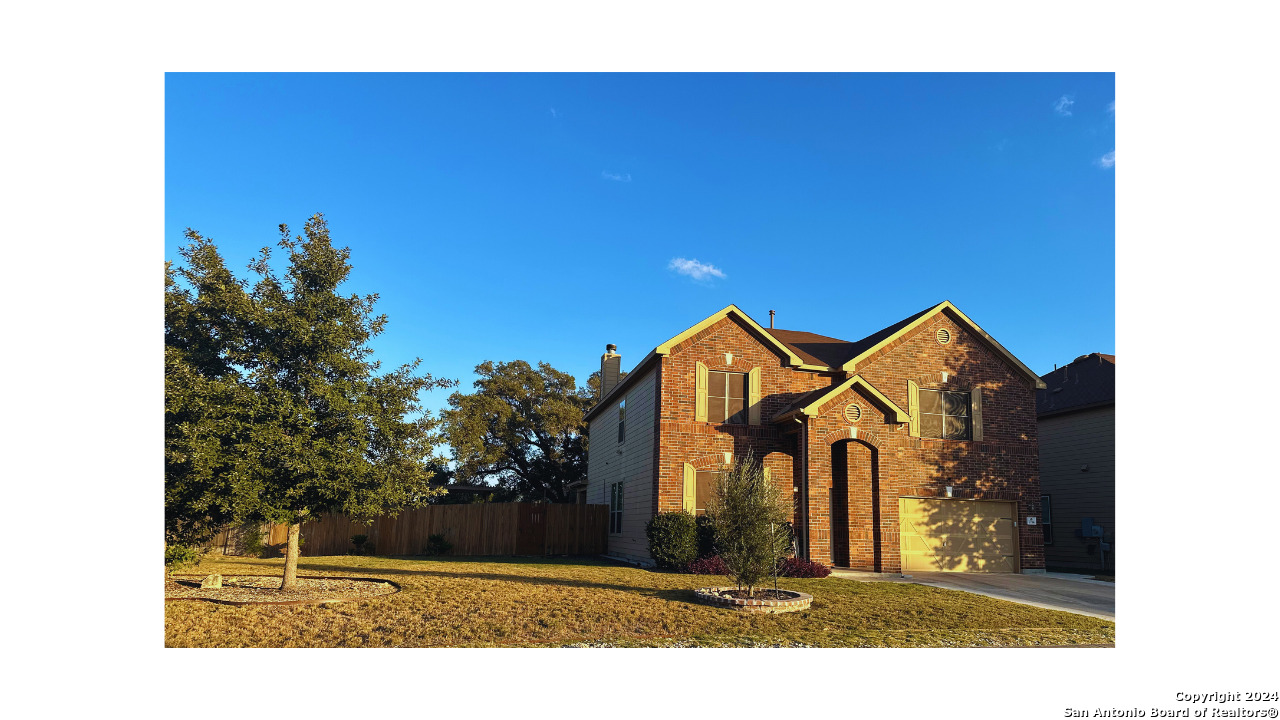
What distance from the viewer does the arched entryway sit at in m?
18.7

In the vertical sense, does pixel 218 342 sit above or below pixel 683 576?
above

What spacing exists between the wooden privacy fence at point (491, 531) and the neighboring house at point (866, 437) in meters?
4.17

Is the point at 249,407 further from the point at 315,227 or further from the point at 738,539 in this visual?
the point at 738,539

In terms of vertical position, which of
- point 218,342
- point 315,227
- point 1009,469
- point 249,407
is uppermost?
point 315,227

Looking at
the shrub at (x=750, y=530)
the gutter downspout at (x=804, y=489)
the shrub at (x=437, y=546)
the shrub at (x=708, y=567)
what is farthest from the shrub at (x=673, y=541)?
the shrub at (x=437, y=546)

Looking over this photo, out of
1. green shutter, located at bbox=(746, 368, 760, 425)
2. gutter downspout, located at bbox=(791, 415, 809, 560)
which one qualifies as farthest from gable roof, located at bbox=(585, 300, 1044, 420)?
gutter downspout, located at bbox=(791, 415, 809, 560)

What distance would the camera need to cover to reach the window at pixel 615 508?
23625 millimetres

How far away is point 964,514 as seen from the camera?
20297mm

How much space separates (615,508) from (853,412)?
890cm

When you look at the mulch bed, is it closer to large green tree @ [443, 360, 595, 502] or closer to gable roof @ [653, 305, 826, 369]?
gable roof @ [653, 305, 826, 369]

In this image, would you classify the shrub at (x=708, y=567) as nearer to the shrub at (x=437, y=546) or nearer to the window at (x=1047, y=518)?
the shrub at (x=437, y=546)

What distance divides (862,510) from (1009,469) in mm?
4830

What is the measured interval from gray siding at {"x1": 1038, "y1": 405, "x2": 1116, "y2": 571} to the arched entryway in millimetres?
7126

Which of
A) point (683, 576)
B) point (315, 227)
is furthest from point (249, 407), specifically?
point (683, 576)
